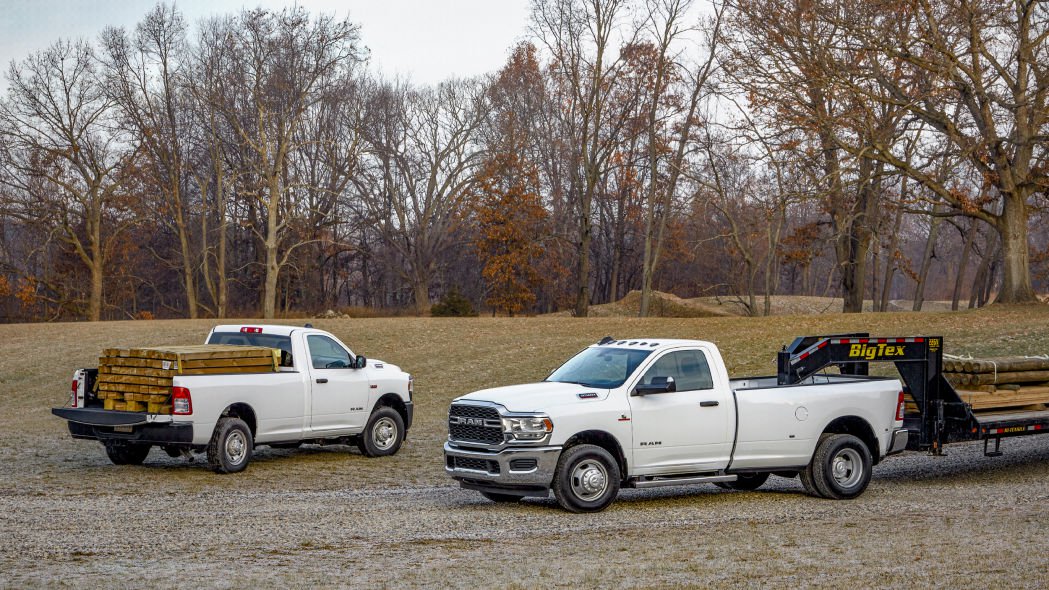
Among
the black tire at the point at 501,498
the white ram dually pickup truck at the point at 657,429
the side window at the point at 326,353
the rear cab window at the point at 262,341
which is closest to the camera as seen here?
the white ram dually pickup truck at the point at 657,429

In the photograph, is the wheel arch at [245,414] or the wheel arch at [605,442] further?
A: the wheel arch at [245,414]

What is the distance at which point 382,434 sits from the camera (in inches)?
666

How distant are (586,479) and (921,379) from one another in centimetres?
498

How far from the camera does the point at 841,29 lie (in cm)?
3241

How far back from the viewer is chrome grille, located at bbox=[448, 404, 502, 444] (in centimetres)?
1124

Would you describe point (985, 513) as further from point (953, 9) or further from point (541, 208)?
point (541, 208)

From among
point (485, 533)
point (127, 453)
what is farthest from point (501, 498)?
point (127, 453)

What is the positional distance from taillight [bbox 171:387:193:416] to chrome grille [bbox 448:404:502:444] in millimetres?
3829

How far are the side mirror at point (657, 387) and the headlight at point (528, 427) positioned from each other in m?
1.19

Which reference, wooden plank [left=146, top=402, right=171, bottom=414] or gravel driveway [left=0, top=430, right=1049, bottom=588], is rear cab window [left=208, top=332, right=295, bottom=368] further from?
wooden plank [left=146, top=402, right=171, bottom=414]

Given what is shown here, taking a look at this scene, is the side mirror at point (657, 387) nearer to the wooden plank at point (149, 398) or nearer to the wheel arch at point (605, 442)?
the wheel arch at point (605, 442)

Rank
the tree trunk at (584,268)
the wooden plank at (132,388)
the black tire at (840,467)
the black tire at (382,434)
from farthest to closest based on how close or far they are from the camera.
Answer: the tree trunk at (584,268) < the black tire at (382,434) < the wooden plank at (132,388) < the black tire at (840,467)

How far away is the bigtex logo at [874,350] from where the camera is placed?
13039mm

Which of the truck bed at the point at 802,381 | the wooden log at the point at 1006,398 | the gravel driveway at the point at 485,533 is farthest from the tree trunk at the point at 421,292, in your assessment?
the wooden log at the point at 1006,398
